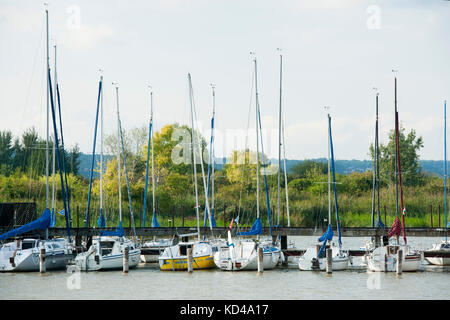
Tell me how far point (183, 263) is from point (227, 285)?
22.0 feet

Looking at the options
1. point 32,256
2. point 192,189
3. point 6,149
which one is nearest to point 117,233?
point 32,256

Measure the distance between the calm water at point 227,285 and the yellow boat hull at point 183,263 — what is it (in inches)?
29.9

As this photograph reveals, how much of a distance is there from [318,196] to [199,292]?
4187cm

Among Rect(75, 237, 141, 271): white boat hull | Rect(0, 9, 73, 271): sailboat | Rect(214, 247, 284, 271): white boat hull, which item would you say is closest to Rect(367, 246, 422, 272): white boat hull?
Rect(214, 247, 284, 271): white boat hull

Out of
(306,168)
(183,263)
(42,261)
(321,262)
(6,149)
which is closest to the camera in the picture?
(42,261)

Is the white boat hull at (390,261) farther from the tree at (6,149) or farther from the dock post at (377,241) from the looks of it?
the tree at (6,149)

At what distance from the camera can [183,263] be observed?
43.4 m

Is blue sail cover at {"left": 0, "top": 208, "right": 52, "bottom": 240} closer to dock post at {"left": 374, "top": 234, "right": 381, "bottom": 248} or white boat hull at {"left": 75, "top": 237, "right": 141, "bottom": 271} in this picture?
white boat hull at {"left": 75, "top": 237, "right": 141, "bottom": 271}

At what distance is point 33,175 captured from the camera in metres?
73.3

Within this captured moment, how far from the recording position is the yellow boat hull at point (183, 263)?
4344 centimetres

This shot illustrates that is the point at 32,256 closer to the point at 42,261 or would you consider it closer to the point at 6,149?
the point at 42,261

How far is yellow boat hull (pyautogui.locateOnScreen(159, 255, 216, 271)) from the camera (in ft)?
143

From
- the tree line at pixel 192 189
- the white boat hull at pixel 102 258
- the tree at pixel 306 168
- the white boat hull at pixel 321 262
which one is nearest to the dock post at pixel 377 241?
the white boat hull at pixel 321 262
